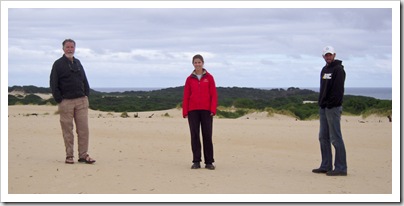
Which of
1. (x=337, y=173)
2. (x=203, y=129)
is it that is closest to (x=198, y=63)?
(x=203, y=129)

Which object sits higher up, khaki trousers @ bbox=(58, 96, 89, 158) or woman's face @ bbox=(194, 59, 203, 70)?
woman's face @ bbox=(194, 59, 203, 70)

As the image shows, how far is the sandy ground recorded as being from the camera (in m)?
7.84

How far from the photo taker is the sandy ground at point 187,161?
25.7 ft

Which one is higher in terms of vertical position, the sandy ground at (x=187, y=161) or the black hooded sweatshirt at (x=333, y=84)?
the black hooded sweatshirt at (x=333, y=84)

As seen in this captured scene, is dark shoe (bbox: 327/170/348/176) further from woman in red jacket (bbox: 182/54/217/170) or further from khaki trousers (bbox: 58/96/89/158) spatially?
khaki trousers (bbox: 58/96/89/158)

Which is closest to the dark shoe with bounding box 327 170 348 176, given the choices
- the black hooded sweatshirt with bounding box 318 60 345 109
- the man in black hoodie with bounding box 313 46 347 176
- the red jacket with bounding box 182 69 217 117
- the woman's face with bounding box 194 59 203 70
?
the man in black hoodie with bounding box 313 46 347 176

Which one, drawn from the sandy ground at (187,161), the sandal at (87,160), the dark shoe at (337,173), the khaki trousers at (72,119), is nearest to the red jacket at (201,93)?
the sandy ground at (187,161)

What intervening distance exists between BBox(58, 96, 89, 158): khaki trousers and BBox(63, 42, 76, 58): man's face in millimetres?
729

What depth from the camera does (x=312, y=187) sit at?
798cm

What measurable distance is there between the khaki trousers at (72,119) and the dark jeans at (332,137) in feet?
12.6

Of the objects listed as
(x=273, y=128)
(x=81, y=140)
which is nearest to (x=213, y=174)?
(x=81, y=140)

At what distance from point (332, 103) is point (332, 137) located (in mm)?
558

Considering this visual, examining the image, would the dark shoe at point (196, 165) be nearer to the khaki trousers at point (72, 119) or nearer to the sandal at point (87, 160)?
the sandal at point (87, 160)

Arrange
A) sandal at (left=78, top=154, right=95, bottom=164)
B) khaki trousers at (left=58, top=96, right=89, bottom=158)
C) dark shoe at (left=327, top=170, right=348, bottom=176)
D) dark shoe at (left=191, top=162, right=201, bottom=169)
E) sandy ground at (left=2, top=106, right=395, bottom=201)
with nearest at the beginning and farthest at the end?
sandy ground at (left=2, top=106, right=395, bottom=201) < dark shoe at (left=327, top=170, right=348, bottom=176) < khaki trousers at (left=58, top=96, right=89, bottom=158) < dark shoe at (left=191, top=162, right=201, bottom=169) < sandal at (left=78, top=154, right=95, bottom=164)
